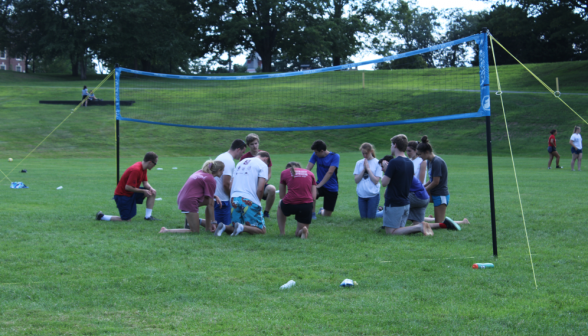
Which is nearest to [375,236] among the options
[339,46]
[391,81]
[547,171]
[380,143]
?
[547,171]

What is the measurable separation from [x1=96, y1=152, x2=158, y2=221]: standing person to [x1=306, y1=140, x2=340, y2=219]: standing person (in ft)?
10.1

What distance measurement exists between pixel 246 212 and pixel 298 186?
3.06 ft

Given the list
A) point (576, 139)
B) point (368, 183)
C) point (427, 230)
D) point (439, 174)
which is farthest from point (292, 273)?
point (576, 139)

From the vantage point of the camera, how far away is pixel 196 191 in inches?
340

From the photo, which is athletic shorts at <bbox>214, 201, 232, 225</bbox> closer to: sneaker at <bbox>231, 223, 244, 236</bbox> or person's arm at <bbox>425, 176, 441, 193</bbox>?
sneaker at <bbox>231, 223, 244, 236</bbox>

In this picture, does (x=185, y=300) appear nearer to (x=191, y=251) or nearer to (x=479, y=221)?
(x=191, y=251)

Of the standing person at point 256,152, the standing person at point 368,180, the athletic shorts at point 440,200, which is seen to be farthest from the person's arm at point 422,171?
the standing person at point 256,152

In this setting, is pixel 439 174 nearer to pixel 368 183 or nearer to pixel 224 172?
pixel 368 183

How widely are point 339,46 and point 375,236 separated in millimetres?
55249

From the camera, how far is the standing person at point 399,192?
8.31 m

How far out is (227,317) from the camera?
461cm

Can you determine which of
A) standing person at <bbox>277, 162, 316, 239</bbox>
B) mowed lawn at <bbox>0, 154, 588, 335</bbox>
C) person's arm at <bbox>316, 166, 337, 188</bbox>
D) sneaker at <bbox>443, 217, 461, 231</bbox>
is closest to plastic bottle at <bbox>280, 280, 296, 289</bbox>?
mowed lawn at <bbox>0, 154, 588, 335</bbox>

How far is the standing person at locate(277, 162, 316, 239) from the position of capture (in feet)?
27.1

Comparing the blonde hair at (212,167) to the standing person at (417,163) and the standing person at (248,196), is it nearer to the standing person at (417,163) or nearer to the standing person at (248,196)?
the standing person at (248,196)
